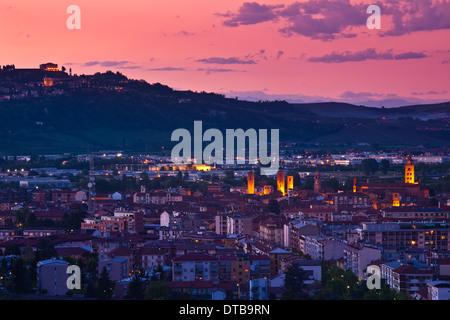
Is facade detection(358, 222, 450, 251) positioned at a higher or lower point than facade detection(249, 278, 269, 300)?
higher

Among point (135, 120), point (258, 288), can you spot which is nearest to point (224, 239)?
point (258, 288)

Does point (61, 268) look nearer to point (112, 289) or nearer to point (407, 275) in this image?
point (112, 289)

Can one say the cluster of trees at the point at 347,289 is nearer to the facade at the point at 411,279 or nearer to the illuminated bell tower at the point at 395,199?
the facade at the point at 411,279

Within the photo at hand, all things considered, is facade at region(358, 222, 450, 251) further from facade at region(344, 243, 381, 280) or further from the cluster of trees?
the cluster of trees

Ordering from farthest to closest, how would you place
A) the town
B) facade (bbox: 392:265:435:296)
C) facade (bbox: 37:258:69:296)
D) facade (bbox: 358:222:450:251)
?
1. facade (bbox: 358:222:450:251)
2. facade (bbox: 37:258:69:296)
3. facade (bbox: 392:265:435:296)
4. the town

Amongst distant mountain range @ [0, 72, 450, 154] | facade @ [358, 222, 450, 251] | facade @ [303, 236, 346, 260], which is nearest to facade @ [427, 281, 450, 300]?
facade @ [303, 236, 346, 260]

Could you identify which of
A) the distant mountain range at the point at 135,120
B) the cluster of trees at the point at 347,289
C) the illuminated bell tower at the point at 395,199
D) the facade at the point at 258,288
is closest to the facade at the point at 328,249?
the cluster of trees at the point at 347,289
